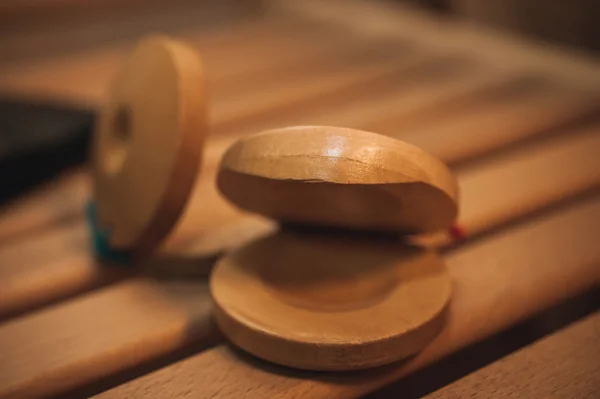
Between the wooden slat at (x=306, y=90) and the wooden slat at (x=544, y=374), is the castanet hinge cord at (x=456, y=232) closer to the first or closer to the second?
the wooden slat at (x=544, y=374)

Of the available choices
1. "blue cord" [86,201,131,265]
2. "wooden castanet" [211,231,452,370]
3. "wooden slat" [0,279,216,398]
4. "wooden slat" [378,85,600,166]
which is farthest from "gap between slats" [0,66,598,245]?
"wooden castanet" [211,231,452,370]

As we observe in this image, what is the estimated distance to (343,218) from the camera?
60 cm

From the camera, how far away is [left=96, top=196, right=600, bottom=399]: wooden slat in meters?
0.53

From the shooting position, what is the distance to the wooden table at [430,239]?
556 millimetres

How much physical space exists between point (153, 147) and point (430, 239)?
295mm

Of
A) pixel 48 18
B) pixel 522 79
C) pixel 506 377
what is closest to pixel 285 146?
pixel 506 377

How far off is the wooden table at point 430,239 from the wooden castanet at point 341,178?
114mm

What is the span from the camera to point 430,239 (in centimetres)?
73

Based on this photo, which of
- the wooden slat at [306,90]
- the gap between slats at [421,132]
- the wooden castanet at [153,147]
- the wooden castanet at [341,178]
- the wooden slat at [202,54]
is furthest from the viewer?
the wooden slat at [202,54]

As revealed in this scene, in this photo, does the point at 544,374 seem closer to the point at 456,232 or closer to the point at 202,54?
the point at 456,232

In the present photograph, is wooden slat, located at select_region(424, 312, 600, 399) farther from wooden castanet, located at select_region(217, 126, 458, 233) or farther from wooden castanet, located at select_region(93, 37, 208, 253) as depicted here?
wooden castanet, located at select_region(93, 37, 208, 253)

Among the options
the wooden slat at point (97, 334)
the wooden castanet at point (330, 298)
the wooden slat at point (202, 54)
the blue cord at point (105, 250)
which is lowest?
the wooden slat at point (97, 334)

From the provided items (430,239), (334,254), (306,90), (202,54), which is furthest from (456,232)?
(202,54)

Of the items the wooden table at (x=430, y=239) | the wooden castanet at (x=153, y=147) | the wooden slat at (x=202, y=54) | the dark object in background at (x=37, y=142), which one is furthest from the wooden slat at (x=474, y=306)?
the wooden slat at (x=202, y=54)
